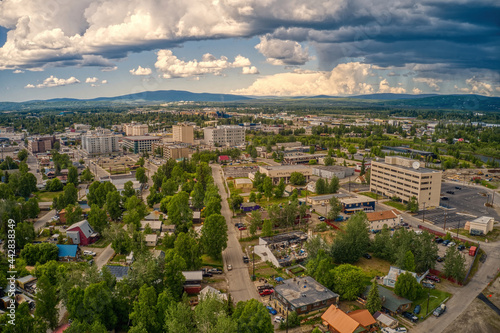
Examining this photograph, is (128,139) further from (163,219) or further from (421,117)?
(421,117)

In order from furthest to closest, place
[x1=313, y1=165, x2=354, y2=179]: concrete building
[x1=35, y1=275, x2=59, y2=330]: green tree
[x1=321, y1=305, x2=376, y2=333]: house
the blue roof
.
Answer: [x1=313, y1=165, x2=354, y2=179]: concrete building → the blue roof → [x1=321, y1=305, x2=376, y2=333]: house → [x1=35, y1=275, x2=59, y2=330]: green tree

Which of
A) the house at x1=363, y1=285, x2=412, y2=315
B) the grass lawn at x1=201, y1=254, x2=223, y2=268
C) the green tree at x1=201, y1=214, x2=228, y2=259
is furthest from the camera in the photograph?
the green tree at x1=201, y1=214, x2=228, y2=259

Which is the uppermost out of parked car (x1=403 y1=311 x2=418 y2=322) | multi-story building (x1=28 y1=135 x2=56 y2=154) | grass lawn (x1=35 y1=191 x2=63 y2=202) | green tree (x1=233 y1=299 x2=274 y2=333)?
multi-story building (x1=28 y1=135 x2=56 y2=154)

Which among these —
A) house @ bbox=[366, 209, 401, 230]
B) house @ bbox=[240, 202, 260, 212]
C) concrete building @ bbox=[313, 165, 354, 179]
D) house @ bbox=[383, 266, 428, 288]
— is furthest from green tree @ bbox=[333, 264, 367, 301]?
concrete building @ bbox=[313, 165, 354, 179]

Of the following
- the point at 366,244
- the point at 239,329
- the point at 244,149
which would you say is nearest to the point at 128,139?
the point at 244,149

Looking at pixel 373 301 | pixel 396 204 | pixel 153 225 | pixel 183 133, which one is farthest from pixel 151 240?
pixel 183 133

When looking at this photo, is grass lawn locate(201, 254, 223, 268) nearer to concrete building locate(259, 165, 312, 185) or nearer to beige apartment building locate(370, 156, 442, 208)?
beige apartment building locate(370, 156, 442, 208)

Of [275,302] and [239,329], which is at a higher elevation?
[239,329]
